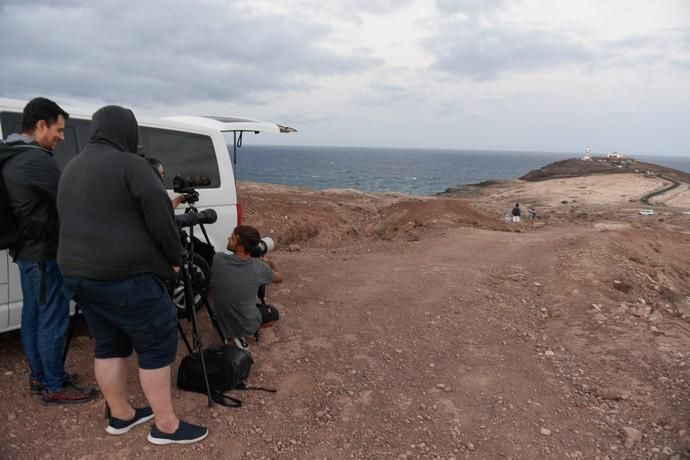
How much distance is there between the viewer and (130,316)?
8.83ft

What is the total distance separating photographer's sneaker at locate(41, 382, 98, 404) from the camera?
3.44m

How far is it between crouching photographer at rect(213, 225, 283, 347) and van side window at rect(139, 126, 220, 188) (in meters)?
1.27

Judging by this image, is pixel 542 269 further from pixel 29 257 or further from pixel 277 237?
pixel 29 257

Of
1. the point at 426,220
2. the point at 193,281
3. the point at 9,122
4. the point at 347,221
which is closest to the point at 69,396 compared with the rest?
the point at 193,281

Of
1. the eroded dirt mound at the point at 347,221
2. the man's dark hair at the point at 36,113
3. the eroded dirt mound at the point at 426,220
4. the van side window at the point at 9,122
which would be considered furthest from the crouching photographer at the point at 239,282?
the eroded dirt mound at the point at 426,220

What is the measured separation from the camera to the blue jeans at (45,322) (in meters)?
3.26

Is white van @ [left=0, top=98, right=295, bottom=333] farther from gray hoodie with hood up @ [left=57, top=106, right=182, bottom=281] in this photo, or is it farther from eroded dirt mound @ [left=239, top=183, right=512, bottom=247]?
eroded dirt mound @ [left=239, top=183, right=512, bottom=247]

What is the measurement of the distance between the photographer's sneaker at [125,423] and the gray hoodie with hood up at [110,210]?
113 cm

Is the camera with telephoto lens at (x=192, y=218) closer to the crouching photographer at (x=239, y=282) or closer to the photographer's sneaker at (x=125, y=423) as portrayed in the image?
the crouching photographer at (x=239, y=282)

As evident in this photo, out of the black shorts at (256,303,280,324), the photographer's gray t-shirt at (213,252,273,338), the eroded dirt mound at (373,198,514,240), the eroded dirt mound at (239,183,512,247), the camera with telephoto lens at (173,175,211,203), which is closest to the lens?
the camera with telephoto lens at (173,175,211,203)

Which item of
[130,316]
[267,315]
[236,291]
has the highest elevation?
[130,316]

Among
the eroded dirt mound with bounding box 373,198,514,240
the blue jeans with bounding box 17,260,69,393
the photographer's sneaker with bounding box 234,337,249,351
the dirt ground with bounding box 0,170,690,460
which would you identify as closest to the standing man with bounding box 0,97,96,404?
the blue jeans with bounding box 17,260,69,393

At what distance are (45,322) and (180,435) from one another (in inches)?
48.2

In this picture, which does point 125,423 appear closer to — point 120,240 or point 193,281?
point 193,281
